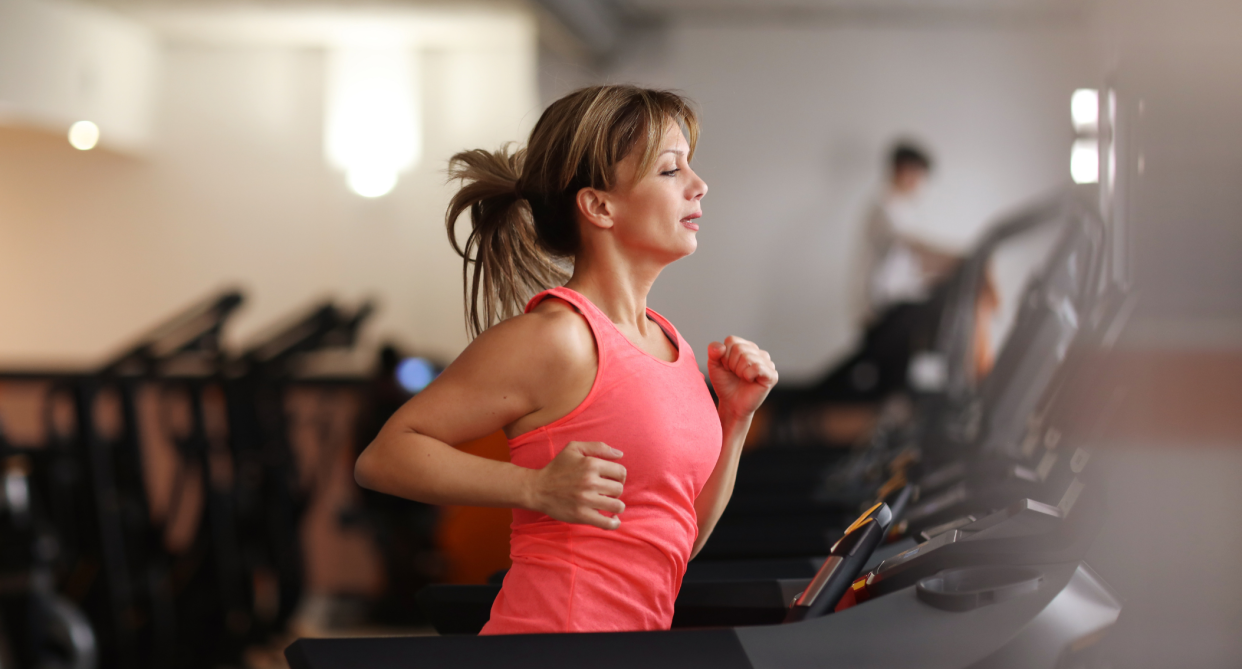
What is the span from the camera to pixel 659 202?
822 mm

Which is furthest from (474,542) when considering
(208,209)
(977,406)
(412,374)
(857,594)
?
(208,209)

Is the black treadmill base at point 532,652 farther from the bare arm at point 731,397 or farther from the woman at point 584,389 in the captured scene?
the bare arm at point 731,397

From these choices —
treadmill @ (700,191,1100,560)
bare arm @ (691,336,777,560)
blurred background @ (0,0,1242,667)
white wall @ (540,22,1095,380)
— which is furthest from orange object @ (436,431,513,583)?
white wall @ (540,22,1095,380)

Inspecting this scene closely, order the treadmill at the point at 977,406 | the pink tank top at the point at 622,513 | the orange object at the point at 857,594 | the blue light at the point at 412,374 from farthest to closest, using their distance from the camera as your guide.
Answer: the blue light at the point at 412,374 → the treadmill at the point at 977,406 → the orange object at the point at 857,594 → the pink tank top at the point at 622,513

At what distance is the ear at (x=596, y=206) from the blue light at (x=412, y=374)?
2.80 meters

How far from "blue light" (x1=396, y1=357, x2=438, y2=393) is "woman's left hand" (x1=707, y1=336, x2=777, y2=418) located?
9.05ft

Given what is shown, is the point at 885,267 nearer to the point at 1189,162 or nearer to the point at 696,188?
the point at 696,188

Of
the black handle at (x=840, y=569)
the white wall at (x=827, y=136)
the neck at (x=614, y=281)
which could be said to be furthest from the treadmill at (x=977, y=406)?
the white wall at (x=827, y=136)

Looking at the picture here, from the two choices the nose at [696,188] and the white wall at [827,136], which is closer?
the nose at [696,188]

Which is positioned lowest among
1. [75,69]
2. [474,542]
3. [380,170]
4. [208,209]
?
[474,542]

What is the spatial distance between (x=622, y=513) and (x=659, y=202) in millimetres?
268

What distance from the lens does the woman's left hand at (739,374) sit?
0.87m

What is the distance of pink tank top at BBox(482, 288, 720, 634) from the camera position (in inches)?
31.0

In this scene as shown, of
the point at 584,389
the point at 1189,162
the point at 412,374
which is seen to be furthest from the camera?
the point at 412,374
